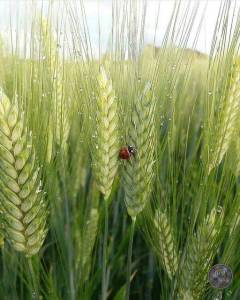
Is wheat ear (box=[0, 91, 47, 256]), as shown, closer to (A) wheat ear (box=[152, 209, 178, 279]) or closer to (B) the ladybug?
(B) the ladybug

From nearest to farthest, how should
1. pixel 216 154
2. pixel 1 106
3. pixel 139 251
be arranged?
pixel 1 106 < pixel 216 154 < pixel 139 251

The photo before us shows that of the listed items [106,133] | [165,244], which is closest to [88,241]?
[165,244]

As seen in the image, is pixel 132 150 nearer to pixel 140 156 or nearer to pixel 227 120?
pixel 140 156

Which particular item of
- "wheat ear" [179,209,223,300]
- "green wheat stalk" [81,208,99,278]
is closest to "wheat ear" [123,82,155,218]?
"wheat ear" [179,209,223,300]

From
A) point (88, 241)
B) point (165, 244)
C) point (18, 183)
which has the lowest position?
point (88, 241)

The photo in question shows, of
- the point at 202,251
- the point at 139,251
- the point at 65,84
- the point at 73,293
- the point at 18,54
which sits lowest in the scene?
the point at 139,251

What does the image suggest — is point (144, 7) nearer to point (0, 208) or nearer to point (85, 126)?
point (85, 126)

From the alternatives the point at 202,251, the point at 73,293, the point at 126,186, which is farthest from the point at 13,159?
the point at 73,293
